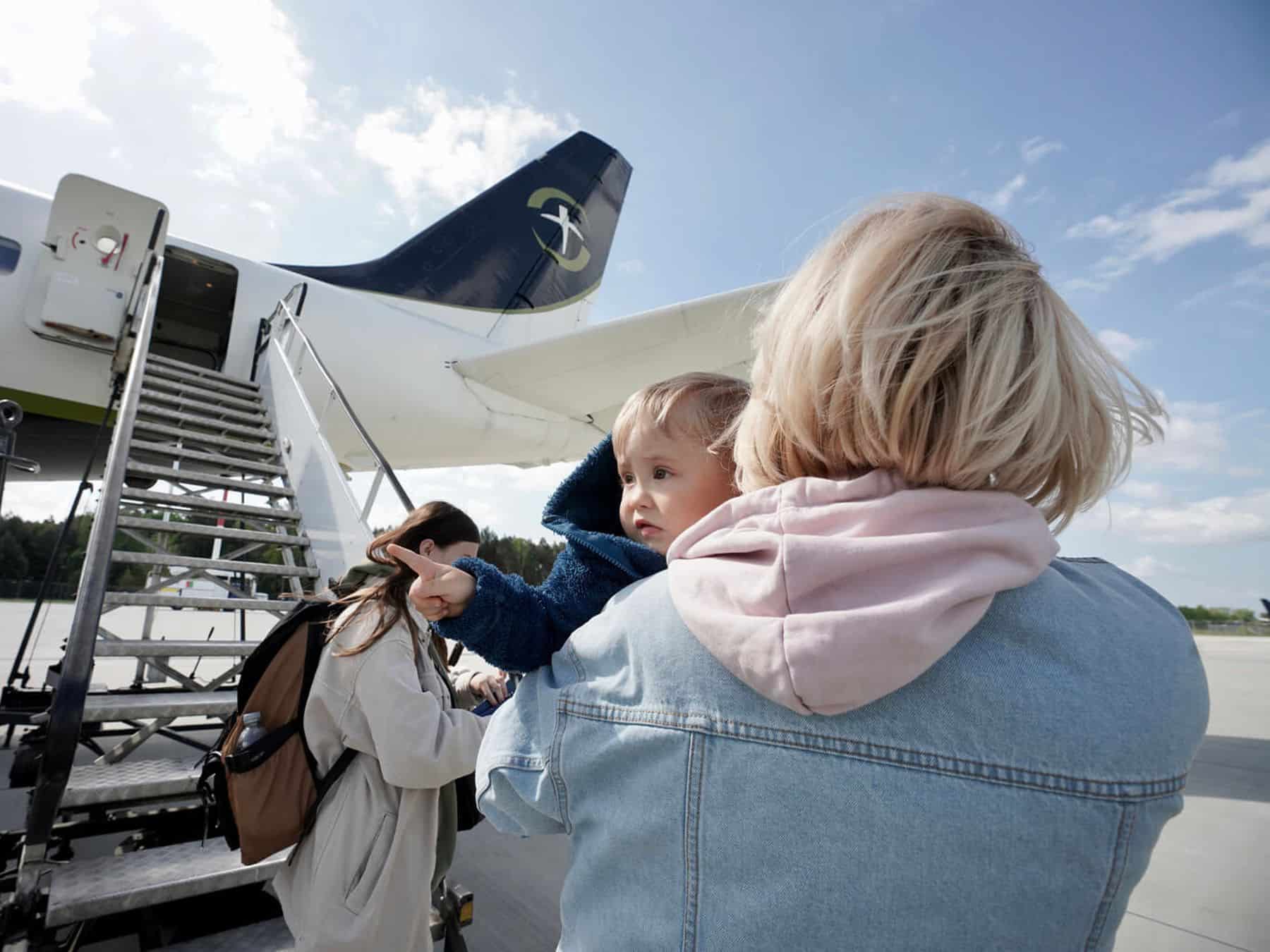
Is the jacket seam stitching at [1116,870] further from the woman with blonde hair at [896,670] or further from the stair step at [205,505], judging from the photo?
the stair step at [205,505]

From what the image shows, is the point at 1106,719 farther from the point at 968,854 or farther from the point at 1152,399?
the point at 1152,399

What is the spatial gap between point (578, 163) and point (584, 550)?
11.7 metres

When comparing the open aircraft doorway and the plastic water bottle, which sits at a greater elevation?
the open aircraft doorway

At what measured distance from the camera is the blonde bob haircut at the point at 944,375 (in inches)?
24.9

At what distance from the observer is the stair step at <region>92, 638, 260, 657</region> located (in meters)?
3.05

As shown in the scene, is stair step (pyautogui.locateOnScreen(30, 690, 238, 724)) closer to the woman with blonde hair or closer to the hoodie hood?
the hoodie hood

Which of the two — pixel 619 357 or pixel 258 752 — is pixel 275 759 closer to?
pixel 258 752

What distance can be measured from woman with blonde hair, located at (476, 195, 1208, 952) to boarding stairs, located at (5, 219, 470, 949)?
2099mm

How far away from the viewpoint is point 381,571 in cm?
208

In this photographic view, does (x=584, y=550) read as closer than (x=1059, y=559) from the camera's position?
No

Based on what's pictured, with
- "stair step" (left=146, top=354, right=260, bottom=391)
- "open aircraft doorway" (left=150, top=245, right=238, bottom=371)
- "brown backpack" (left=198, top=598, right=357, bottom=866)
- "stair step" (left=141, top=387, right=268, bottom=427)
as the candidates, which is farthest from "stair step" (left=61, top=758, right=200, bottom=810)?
"open aircraft doorway" (left=150, top=245, right=238, bottom=371)

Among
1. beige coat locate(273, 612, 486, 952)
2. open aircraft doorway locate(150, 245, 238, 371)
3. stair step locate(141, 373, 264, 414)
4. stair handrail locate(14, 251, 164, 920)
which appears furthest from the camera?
open aircraft doorway locate(150, 245, 238, 371)

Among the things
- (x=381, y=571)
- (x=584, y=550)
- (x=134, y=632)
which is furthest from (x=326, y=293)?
(x=134, y=632)

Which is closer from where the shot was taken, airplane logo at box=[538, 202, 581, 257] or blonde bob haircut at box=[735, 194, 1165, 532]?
blonde bob haircut at box=[735, 194, 1165, 532]
